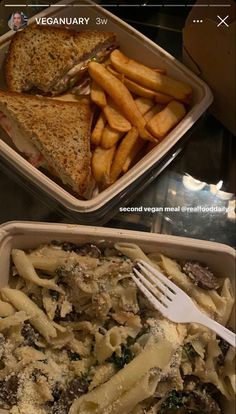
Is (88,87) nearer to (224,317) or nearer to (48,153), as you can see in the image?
(48,153)

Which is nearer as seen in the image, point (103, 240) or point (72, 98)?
point (103, 240)

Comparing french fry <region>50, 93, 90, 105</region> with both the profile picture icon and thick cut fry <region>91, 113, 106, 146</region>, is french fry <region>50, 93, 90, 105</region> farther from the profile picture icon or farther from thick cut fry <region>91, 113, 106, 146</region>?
the profile picture icon

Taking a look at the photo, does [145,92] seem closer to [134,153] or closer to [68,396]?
[134,153]

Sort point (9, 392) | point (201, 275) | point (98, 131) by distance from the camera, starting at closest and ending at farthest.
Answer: point (9, 392) → point (201, 275) → point (98, 131)

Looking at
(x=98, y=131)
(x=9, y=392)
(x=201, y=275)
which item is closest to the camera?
(x=9, y=392)

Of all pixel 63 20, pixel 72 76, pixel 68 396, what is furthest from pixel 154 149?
pixel 68 396

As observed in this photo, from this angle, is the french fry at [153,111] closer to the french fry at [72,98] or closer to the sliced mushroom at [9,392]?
the french fry at [72,98]

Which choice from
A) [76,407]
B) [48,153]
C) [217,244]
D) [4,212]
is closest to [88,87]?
[48,153]
